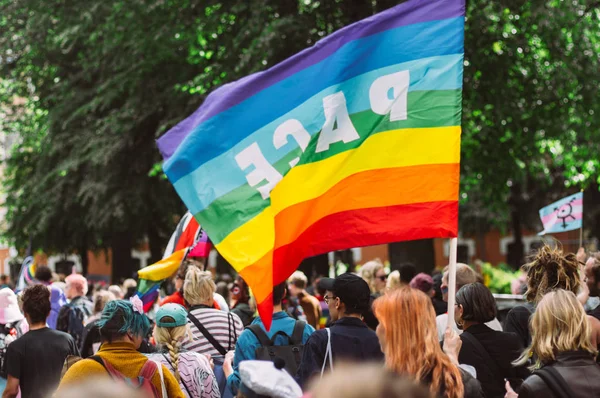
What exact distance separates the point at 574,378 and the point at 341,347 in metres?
1.41

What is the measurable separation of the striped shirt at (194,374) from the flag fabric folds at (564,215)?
6.87 metres

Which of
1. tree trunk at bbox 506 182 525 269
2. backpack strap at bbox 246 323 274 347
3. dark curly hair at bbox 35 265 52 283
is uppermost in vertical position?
backpack strap at bbox 246 323 274 347

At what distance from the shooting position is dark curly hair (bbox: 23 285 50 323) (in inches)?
276

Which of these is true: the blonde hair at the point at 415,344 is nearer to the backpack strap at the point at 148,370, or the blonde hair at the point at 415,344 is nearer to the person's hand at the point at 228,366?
the backpack strap at the point at 148,370

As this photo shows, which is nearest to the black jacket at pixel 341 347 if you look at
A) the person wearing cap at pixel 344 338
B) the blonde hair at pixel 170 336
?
the person wearing cap at pixel 344 338

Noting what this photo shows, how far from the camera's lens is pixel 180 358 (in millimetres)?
6371

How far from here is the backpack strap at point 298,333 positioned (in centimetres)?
659

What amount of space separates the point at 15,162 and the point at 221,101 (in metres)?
22.8

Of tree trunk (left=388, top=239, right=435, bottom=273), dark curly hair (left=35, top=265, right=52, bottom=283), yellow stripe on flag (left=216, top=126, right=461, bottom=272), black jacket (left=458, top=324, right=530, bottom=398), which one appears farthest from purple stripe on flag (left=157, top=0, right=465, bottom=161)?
tree trunk (left=388, top=239, right=435, bottom=273)

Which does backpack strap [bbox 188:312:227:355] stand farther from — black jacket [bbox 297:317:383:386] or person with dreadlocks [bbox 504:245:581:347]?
person with dreadlocks [bbox 504:245:581:347]

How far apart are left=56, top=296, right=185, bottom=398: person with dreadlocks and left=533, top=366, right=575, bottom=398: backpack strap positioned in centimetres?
200

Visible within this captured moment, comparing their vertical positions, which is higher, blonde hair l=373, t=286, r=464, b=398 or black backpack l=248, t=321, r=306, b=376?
blonde hair l=373, t=286, r=464, b=398

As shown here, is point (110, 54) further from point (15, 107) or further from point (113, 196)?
point (15, 107)

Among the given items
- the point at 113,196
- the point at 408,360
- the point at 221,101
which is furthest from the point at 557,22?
the point at 408,360
